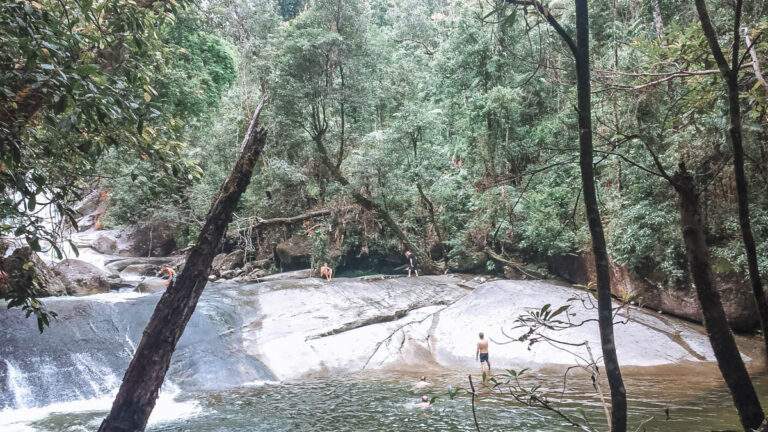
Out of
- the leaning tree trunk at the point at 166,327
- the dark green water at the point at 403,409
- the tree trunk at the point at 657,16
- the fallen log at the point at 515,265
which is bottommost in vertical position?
the dark green water at the point at 403,409

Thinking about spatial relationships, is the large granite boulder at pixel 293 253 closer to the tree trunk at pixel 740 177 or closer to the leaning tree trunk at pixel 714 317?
the leaning tree trunk at pixel 714 317

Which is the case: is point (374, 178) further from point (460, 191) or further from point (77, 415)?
point (77, 415)

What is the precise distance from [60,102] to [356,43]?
59.3ft

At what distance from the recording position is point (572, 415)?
8.52m

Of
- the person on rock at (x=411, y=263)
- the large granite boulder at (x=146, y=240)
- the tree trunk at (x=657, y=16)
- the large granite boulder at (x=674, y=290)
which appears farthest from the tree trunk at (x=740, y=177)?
the large granite boulder at (x=146, y=240)

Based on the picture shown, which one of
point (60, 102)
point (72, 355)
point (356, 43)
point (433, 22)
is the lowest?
point (72, 355)

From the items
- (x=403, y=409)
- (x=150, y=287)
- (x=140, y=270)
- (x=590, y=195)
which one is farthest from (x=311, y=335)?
(x=140, y=270)

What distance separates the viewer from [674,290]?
14.4m

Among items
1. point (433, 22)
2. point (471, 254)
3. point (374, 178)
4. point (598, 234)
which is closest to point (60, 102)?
point (598, 234)

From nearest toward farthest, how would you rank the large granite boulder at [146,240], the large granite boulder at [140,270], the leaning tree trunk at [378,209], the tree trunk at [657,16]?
the tree trunk at [657,16], the leaning tree trunk at [378,209], the large granite boulder at [140,270], the large granite boulder at [146,240]

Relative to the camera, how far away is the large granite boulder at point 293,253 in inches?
922

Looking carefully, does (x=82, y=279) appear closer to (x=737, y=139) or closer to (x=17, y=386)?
(x=17, y=386)

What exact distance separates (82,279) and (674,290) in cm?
1861

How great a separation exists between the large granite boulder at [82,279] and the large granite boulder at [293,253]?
7407 millimetres
